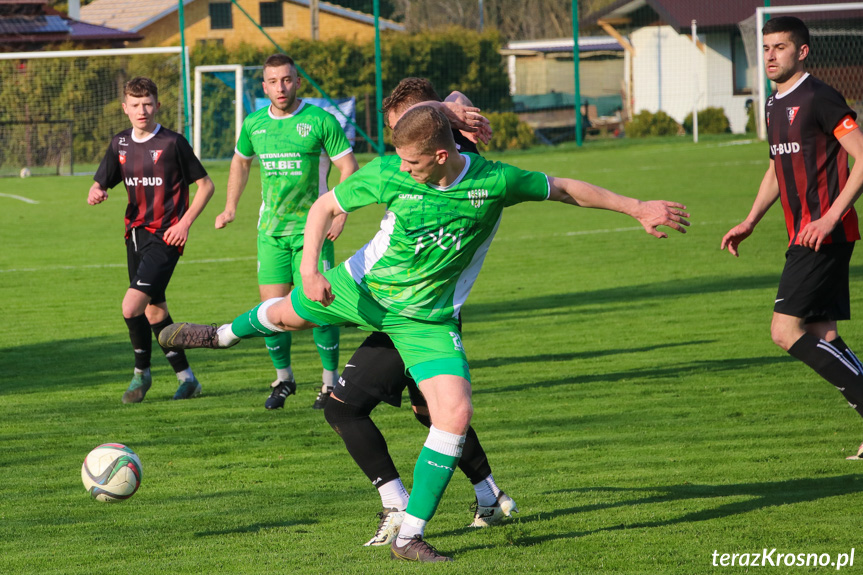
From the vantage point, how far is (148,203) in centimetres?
793

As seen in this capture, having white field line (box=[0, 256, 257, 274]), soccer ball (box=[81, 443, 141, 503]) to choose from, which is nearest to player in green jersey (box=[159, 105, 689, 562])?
soccer ball (box=[81, 443, 141, 503])

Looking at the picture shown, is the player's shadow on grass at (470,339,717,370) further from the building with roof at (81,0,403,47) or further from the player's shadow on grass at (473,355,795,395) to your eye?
the building with roof at (81,0,403,47)

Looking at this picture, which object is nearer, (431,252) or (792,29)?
(431,252)

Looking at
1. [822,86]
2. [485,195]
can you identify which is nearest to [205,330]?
[485,195]

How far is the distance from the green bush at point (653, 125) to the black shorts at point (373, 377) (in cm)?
3346

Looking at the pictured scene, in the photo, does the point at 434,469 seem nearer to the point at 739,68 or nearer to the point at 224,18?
the point at 739,68

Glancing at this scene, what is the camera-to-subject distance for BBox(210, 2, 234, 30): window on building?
51469 mm

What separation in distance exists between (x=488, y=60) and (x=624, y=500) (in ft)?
102

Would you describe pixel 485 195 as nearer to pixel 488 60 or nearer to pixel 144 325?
pixel 144 325

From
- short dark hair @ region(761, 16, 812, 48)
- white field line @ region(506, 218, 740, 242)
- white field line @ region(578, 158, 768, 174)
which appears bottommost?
white field line @ region(506, 218, 740, 242)

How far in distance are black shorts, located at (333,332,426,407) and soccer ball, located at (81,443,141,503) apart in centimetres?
109

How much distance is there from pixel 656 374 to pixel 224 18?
155 ft

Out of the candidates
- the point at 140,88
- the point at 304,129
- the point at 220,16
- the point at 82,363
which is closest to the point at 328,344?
the point at 304,129

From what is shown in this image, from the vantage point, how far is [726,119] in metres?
36.8
